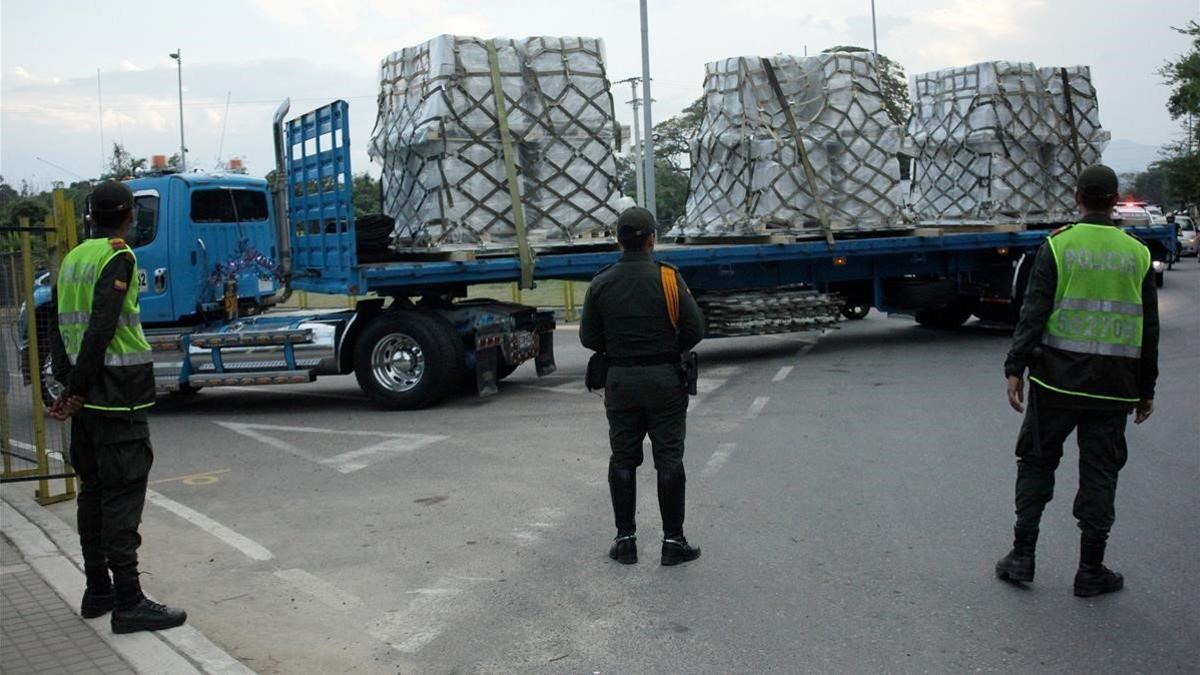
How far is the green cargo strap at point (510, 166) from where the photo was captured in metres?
12.3

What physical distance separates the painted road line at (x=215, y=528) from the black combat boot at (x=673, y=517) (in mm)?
2261

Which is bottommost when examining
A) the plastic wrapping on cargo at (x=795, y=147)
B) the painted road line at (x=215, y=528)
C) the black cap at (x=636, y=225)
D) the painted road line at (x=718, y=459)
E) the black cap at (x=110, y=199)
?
the painted road line at (x=215, y=528)

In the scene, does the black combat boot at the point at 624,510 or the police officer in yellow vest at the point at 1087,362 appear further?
the black combat boot at the point at 624,510

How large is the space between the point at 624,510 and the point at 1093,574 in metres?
2.28

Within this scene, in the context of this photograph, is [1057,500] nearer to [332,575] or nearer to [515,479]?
[515,479]

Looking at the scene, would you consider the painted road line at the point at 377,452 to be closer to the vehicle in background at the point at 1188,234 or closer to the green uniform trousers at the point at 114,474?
the green uniform trousers at the point at 114,474

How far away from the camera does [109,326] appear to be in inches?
205

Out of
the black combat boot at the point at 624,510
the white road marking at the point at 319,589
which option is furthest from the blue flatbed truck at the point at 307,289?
the black combat boot at the point at 624,510

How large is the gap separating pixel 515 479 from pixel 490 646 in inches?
133

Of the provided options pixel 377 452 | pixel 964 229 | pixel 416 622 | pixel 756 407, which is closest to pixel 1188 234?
pixel 964 229

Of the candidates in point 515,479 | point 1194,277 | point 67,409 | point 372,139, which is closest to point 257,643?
point 67,409

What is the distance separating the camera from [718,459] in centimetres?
884

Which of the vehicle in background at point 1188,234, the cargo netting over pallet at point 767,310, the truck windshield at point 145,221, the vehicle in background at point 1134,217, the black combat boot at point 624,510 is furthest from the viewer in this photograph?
the vehicle in background at point 1188,234

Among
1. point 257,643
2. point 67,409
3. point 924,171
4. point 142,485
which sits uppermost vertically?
point 924,171
